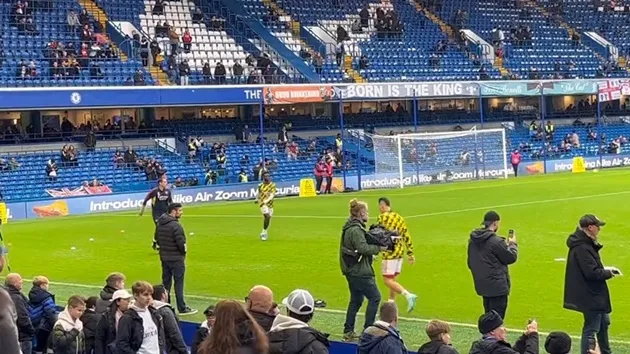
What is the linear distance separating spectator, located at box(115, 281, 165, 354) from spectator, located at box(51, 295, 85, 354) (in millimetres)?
1007

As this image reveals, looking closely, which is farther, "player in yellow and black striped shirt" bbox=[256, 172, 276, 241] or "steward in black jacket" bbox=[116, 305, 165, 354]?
"player in yellow and black striped shirt" bbox=[256, 172, 276, 241]

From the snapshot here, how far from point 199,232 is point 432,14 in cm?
3886

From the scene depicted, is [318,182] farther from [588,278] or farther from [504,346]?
[504,346]

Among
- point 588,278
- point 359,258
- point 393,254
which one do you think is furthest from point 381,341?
point 393,254

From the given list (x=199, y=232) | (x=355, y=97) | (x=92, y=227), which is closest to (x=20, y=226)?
(x=92, y=227)

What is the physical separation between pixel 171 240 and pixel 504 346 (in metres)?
8.80

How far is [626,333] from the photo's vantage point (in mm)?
13664

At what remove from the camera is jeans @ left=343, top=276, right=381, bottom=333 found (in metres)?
13.6

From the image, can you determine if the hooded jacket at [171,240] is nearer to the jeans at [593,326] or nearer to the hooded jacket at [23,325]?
the hooded jacket at [23,325]

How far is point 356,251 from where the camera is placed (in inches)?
530

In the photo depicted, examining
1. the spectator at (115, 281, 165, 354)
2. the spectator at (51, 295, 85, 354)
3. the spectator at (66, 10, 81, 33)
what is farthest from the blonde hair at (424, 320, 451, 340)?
the spectator at (66, 10, 81, 33)

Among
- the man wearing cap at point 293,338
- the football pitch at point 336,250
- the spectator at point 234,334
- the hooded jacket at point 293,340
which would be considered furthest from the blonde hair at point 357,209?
the spectator at point 234,334

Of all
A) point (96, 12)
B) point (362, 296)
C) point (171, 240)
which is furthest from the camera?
point (96, 12)

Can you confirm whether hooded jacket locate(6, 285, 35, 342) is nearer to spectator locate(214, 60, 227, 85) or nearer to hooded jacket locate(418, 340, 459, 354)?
hooded jacket locate(418, 340, 459, 354)
